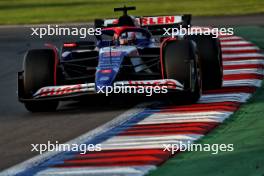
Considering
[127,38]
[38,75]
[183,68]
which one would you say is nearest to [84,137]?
[183,68]

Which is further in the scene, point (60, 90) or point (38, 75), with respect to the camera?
point (38, 75)

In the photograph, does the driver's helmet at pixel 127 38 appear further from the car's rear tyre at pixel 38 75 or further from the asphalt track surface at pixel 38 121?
the car's rear tyre at pixel 38 75

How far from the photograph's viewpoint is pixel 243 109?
13.1 metres

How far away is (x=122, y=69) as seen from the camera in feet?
47.8

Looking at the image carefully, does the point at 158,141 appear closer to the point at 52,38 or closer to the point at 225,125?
the point at 225,125

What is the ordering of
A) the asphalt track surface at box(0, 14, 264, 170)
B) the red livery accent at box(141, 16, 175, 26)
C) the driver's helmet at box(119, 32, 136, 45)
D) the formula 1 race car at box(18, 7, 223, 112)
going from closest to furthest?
the asphalt track surface at box(0, 14, 264, 170) < the formula 1 race car at box(18, 7, 223, 112) < the driver's helmet at box(119, 32, 136, 45) < the red livery accent at box(141, 16, 175, 26)

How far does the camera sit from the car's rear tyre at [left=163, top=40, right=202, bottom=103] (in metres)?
14.1

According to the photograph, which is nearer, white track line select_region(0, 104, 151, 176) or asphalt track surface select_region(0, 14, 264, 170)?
white track line select_region(0, 104, 151, 176)

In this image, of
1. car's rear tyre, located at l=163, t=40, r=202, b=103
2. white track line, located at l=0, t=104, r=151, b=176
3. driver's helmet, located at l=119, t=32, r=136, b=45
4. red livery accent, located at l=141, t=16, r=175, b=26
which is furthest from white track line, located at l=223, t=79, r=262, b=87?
white track line, located at l=0, t=104, r=151, b=176

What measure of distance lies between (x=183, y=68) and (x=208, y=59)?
5.89ft

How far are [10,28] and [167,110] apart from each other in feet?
84.6

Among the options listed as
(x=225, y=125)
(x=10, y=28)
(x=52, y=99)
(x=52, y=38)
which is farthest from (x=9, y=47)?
(x=225, y=125)

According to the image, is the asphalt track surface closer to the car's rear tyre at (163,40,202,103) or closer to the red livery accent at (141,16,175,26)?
the car's rear tyre at (163,40,202,103)

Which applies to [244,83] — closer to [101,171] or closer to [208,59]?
[208,59]
